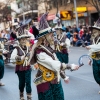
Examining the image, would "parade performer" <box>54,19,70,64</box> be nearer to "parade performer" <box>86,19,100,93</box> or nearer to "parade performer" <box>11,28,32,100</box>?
"parade performer" <box>86,19,100,93</box>

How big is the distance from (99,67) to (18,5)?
63.0 metres

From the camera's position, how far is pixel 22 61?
8.16 metres

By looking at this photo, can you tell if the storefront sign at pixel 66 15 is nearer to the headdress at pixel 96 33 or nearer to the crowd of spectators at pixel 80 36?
the crowd of spectators at pixel 80 36

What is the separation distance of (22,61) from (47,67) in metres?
2.36

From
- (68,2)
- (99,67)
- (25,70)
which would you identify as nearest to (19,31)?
(25,70)

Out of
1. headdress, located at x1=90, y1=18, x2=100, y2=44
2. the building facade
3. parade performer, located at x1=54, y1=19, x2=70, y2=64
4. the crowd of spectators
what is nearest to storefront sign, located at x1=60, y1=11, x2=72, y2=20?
the building facade

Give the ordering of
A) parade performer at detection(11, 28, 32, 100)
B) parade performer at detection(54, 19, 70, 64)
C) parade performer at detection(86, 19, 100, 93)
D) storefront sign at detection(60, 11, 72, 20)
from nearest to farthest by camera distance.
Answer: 1. parade performer at detection(11, 28, 32, 100)
2. parade performer at detection(86, 19, 100, 93)
3. parade performer at detection(54, 19, 70, 64)
4. storefront sign at detection(60, 11, 72, 20)

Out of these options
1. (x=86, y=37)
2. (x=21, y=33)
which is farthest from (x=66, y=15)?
(x=21, y=33)

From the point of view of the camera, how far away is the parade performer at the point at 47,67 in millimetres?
5830

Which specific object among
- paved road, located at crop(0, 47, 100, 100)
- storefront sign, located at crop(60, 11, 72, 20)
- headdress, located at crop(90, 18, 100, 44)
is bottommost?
paved road, located at crop(0, 47, 100, 100)

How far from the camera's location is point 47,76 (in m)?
5.93

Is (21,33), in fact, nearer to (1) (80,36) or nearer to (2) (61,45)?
(2) (61,45)

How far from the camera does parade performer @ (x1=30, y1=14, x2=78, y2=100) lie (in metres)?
5.83

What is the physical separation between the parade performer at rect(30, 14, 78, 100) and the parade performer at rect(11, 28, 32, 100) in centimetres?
194
